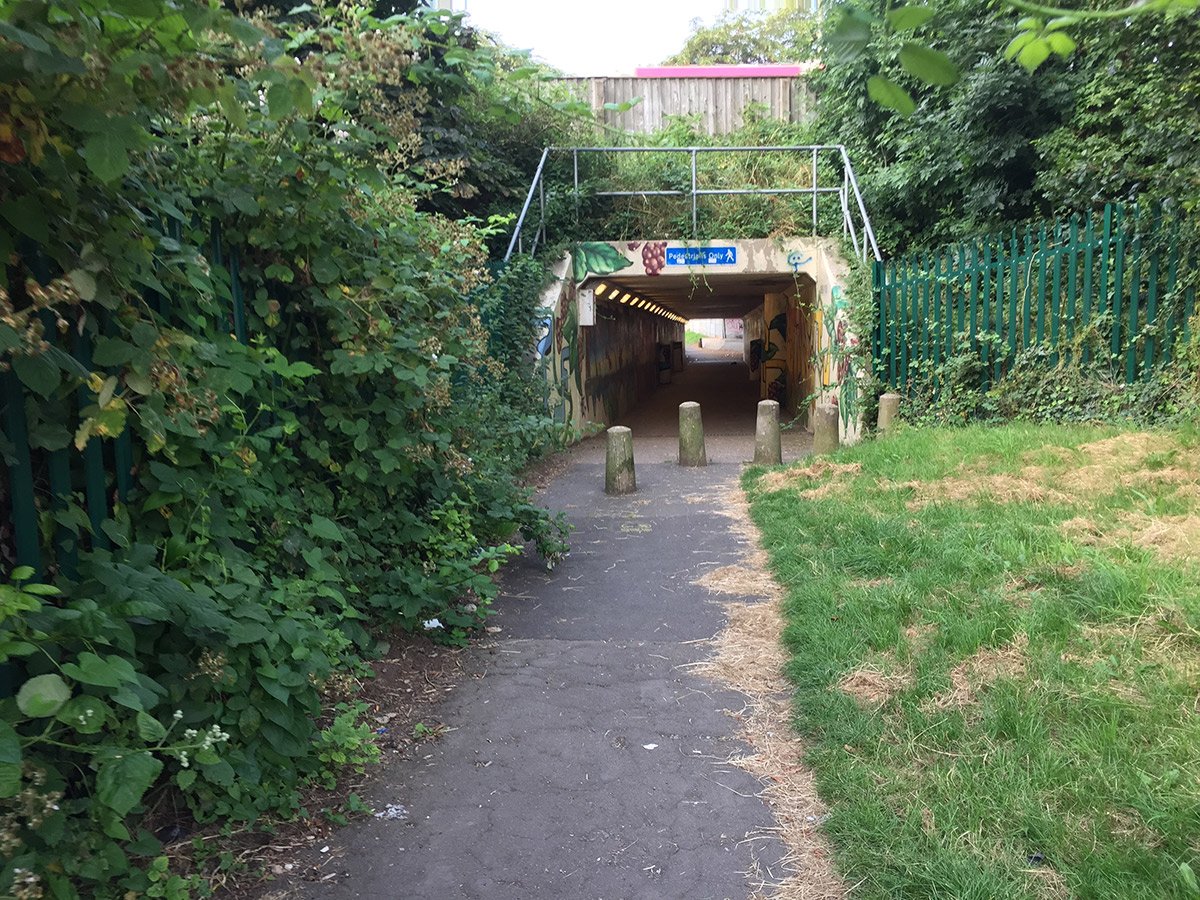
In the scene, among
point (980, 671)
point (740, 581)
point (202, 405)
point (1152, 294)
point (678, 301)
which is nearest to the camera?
point (202, 405)

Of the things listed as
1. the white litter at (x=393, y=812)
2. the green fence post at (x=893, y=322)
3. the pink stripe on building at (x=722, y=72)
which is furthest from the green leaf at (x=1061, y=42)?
the pink stripe on building at (x=722, y=72)

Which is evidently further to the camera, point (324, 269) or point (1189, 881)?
point (324, 269)

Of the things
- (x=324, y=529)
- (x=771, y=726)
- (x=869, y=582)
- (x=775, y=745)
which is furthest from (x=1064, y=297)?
(x=324, y=529)

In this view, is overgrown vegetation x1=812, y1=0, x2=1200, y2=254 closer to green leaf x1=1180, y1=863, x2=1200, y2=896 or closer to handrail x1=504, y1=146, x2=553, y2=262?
handrail x1=504, y1=146, x2=553, y2=262

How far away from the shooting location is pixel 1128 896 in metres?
2.31

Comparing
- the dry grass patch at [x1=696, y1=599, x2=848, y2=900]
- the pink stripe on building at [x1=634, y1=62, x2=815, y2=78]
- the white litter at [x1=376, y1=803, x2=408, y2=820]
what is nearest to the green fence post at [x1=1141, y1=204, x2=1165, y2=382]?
the dry grass patch at [x1=696, y1=599, x2=848, y2=900]

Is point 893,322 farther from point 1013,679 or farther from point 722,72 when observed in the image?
point 722,72

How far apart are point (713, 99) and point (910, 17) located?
70.3 ft

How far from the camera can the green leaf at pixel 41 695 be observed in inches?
80.9

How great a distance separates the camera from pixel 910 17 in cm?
127

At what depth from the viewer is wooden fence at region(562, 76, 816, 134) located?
68.6 ft

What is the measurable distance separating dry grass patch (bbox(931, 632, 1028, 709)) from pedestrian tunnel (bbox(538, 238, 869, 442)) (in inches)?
229

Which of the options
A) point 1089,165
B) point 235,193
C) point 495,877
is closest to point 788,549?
point 495,877

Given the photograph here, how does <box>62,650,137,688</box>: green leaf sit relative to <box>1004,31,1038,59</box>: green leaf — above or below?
below
